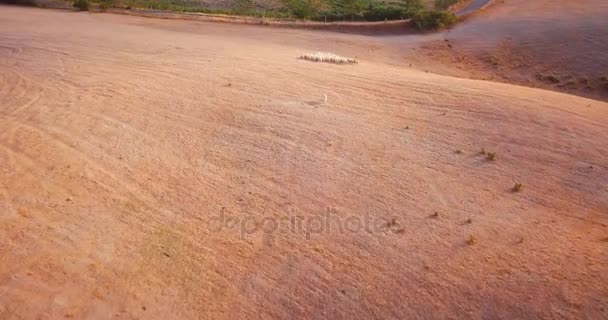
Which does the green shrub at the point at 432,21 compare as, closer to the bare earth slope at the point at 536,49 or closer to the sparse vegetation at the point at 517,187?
the bare earth slope at the point at 536,49

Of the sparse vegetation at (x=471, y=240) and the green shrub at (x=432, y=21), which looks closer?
the sparse vegetation at (x=471, y=240)

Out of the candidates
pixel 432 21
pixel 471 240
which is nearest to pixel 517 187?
pixel 471 240

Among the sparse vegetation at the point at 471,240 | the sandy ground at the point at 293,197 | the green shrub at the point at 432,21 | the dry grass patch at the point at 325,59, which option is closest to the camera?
the sandy ground at the point at 293,197

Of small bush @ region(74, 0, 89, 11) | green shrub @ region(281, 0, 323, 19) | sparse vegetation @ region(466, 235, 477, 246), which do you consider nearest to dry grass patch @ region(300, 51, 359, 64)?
sparse vegetation @ region(466, 235, 477, 246)

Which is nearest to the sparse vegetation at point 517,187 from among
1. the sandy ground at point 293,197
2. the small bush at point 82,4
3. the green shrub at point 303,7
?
the sandy ground at point 293,197

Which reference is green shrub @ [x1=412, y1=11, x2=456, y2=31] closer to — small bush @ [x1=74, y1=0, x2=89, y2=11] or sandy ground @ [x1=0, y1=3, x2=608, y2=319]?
sandy ground @ [x1=0, y1=3, x2=608, y2=319]

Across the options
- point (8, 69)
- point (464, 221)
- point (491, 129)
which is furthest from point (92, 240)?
point (8, 69)
